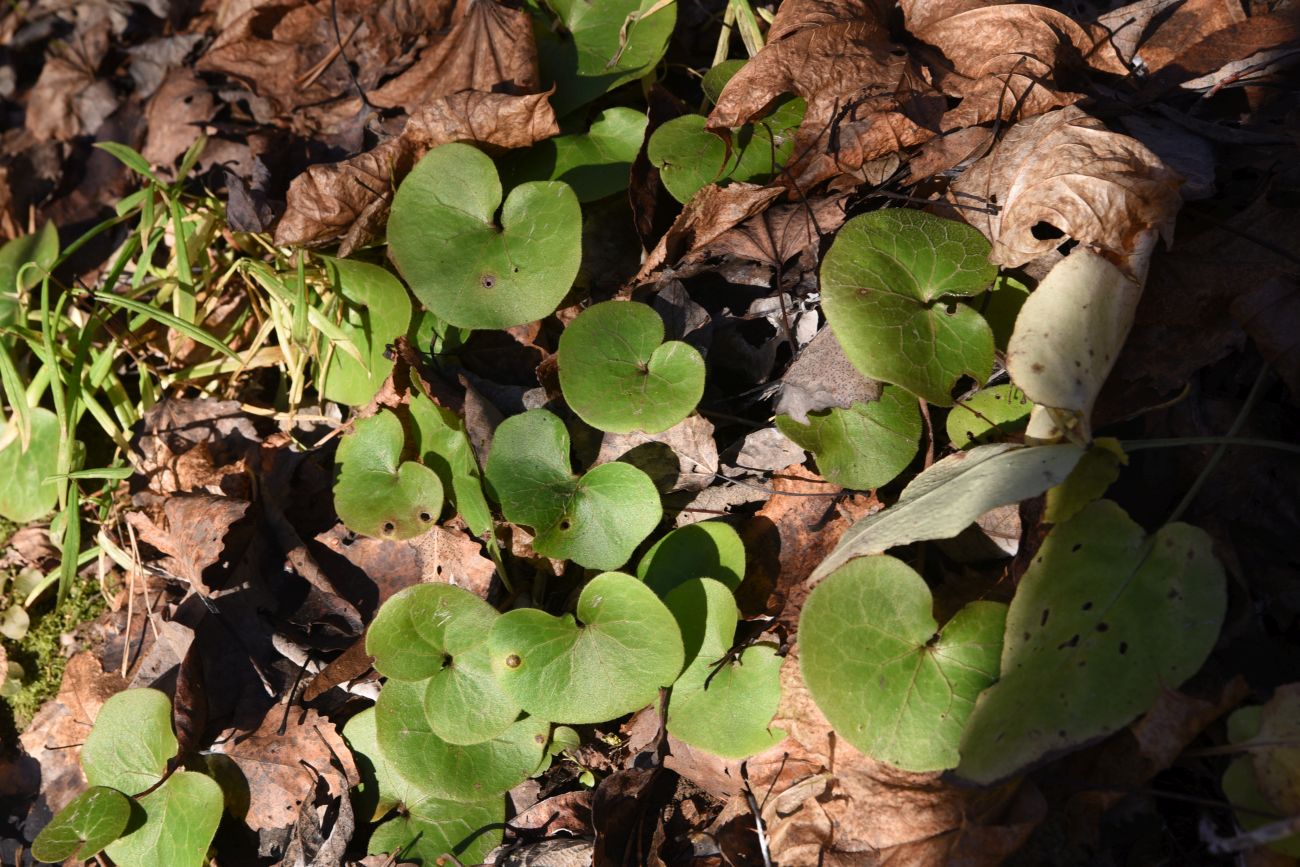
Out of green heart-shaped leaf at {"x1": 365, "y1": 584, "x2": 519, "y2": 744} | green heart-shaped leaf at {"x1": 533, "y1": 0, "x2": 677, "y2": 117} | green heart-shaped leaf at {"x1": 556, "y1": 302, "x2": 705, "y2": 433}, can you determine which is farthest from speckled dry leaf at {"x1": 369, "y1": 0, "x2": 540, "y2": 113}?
green heart-shaped leaf at {"x1": 365, "y1": 584, "x2": 519, "y2": 744}

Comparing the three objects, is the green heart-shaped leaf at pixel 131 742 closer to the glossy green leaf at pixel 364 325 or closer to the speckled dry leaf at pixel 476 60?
the glossy green leaf at pixel 364 325

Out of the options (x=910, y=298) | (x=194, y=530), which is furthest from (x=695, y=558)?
(x=194, y=530)

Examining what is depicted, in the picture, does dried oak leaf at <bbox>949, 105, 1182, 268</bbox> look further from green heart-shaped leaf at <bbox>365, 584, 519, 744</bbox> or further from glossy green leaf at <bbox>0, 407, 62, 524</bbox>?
glossy green leaf at <bbox>0, 407, 62, 524</bbox>

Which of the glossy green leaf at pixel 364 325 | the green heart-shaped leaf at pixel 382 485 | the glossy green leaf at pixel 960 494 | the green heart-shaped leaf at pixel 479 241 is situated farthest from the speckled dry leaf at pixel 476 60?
the glossy green leaf at pixel 960 494

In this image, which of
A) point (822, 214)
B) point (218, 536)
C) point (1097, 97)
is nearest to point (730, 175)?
point (822, 214)

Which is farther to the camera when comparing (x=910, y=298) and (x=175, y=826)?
(x=175, y=826)

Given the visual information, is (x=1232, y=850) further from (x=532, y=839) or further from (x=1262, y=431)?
(x=532, y=839)

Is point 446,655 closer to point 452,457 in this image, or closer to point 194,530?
point 452,457

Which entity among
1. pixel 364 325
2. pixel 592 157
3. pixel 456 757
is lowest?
pixel 456 757
